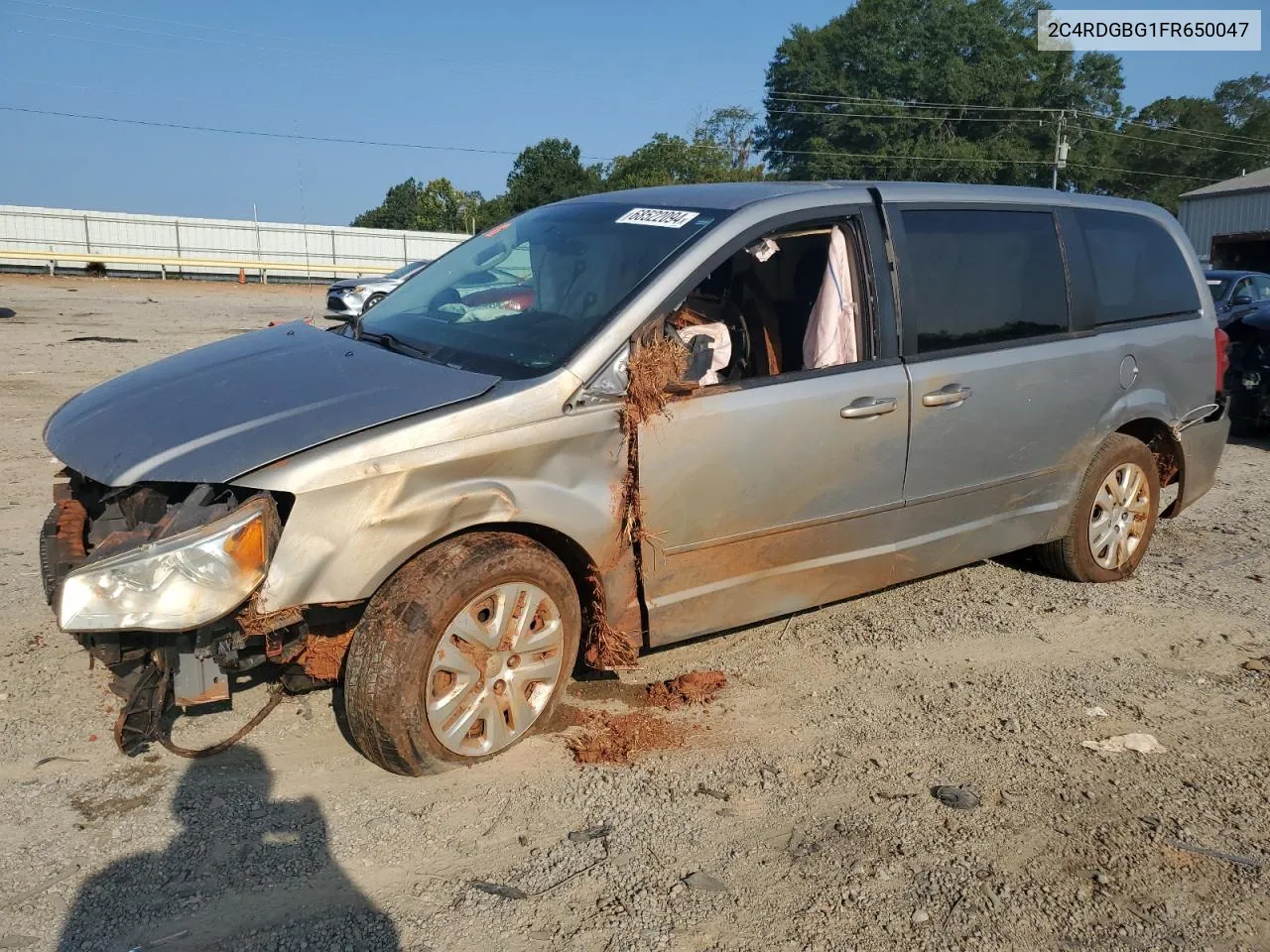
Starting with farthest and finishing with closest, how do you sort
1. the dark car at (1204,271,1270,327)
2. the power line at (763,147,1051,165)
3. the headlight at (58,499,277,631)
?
the power line at (763,147,1051,165) < the dark car at (1204,271,1270,327) < the headlight at (58,499,277,631)

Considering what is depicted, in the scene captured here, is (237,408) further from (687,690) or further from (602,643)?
(687,690)

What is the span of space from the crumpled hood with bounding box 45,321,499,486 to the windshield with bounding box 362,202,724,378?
8.8 inches

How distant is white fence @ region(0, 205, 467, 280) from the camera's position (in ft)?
123

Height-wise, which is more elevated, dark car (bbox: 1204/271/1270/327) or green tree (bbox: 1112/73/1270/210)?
green tree (bbox: 1112/73/1270/210)

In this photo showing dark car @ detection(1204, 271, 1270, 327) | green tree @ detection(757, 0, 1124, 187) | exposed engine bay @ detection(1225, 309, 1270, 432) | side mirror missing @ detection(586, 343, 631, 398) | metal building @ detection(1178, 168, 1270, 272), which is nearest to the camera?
side mirror missing @ detection(586, 343, 631, 398)

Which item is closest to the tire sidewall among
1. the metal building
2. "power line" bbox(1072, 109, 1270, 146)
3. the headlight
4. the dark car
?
the headlight

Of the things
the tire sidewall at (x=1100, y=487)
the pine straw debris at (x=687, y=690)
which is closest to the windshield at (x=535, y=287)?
the pine straw debris at (x=687, y=690)

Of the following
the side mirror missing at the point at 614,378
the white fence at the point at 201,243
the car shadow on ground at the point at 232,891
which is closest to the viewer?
the car shadow on ground at the point at 232,891

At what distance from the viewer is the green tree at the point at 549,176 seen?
210ft

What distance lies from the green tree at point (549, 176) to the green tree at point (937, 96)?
1292 centimetres

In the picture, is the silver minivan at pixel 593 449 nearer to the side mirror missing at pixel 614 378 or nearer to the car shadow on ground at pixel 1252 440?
the side mirror missing at pixel 614 378

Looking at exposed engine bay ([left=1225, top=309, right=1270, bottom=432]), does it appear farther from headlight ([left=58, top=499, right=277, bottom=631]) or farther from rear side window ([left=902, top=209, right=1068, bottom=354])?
headlight ([left=58, top=499, right=277, bottom=631])

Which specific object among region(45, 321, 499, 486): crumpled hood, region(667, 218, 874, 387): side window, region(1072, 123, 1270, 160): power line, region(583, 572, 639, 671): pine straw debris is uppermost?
region(1072, 123, 1270, 160): power line

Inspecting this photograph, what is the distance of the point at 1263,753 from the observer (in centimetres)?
386
